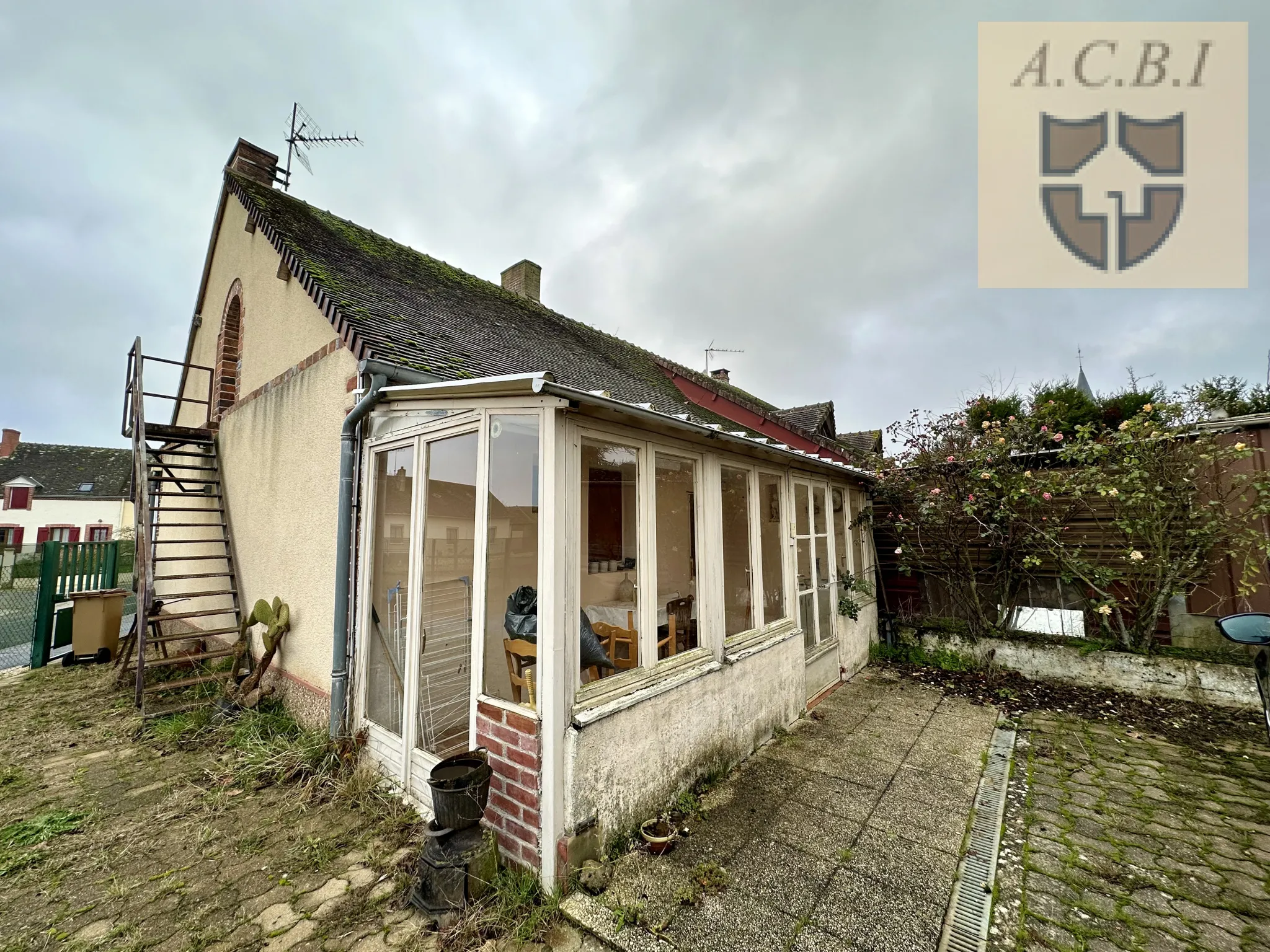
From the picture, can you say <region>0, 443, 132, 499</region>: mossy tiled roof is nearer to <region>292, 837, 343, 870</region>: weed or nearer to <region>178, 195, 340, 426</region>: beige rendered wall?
<region>178, 195, 340, 426</region>: beige rendered wall

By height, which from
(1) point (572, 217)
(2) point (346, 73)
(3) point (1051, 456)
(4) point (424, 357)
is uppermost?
(1) point (572, 217)

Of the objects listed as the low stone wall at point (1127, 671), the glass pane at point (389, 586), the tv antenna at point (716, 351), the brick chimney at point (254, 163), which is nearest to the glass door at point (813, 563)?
the low stone wall at point (1127, 671)

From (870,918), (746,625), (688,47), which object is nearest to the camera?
(870,918)

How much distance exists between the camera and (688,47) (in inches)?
340

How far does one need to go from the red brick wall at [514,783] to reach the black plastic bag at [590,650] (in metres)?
0.52

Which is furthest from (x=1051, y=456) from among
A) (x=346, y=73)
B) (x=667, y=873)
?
(x=346, y=73)

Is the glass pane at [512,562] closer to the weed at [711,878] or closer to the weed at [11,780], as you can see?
the weed at [711,878]

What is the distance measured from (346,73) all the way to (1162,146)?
13.6m

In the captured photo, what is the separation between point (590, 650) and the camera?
3.31 m

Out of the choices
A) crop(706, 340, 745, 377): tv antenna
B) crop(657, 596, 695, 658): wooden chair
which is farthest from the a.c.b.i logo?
crop(706, 340, 745, 377): tv antenna

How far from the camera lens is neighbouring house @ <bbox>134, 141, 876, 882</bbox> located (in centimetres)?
301

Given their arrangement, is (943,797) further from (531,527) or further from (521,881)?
(531,527)

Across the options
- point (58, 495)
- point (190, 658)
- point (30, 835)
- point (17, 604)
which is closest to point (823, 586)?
point (30, 835)

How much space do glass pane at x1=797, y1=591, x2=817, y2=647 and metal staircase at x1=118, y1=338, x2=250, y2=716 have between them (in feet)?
21.8
